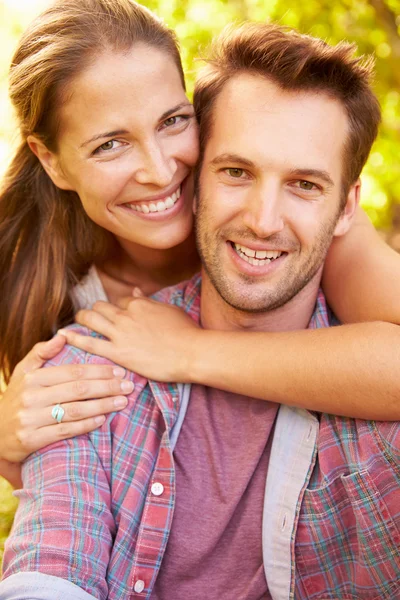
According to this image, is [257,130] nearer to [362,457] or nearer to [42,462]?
[362,457]

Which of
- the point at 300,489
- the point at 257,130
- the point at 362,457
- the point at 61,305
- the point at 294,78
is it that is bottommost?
the point at 61,305

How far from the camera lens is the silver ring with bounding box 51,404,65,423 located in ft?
7.93

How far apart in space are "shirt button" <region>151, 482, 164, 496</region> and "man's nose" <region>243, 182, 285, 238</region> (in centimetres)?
86

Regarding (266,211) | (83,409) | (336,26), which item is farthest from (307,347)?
(336,26)

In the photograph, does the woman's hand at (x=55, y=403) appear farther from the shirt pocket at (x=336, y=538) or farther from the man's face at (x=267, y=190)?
the shirt pocket at (x=336, y=538)

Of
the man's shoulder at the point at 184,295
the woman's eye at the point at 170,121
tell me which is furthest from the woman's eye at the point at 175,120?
the man's shoulder at the point at 184,295

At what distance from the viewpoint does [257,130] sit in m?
2.35

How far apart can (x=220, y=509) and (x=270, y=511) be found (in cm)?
16

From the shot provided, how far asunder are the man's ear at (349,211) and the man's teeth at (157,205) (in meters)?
0.62

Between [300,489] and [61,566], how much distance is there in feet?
2.48

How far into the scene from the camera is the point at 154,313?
2699 mm

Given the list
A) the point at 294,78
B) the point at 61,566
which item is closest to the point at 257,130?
the point at 294,78

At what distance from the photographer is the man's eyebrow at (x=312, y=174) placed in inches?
91.6

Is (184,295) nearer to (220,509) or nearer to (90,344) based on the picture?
(90,344)
